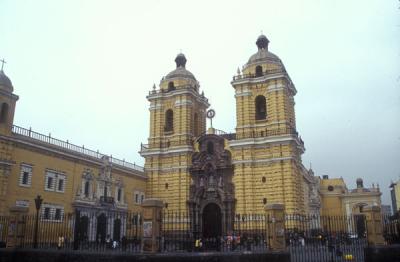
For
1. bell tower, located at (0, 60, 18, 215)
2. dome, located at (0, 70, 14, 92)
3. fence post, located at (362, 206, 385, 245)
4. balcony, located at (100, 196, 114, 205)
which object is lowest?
fence post, located at (362, 206, 385, 245)

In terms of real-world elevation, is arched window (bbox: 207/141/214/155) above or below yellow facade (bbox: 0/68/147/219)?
above

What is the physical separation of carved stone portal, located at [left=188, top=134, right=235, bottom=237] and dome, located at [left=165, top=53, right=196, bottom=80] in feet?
24.1

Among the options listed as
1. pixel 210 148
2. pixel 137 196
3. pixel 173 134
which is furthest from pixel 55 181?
pixel 210 148

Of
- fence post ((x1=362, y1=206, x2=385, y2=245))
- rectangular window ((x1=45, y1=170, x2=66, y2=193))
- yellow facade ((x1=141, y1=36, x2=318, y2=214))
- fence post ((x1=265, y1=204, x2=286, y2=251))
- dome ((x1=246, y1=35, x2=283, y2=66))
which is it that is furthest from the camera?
dome ((x1=246, y1=35, x2=283, y2=66))

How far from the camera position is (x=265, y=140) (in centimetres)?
3525

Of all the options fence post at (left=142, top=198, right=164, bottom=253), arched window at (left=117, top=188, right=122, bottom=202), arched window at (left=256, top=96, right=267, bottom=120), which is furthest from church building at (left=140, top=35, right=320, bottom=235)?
fence post at (left=142, top=198, right=164, bottom=253)

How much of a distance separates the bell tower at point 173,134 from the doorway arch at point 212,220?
7.16 ft

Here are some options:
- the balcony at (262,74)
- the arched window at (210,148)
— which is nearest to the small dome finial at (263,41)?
the balcony at (262,74)

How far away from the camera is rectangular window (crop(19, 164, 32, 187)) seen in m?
27.3

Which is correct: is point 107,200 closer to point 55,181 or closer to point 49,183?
point 55,181

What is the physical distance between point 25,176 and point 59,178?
3.08 meters

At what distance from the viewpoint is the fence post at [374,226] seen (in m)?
17.5

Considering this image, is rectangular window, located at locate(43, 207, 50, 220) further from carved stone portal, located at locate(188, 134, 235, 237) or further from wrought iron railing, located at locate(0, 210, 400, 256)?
carved stone portal, located at locate(188, 134, 235, 237)

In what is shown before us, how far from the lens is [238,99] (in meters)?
37.7
